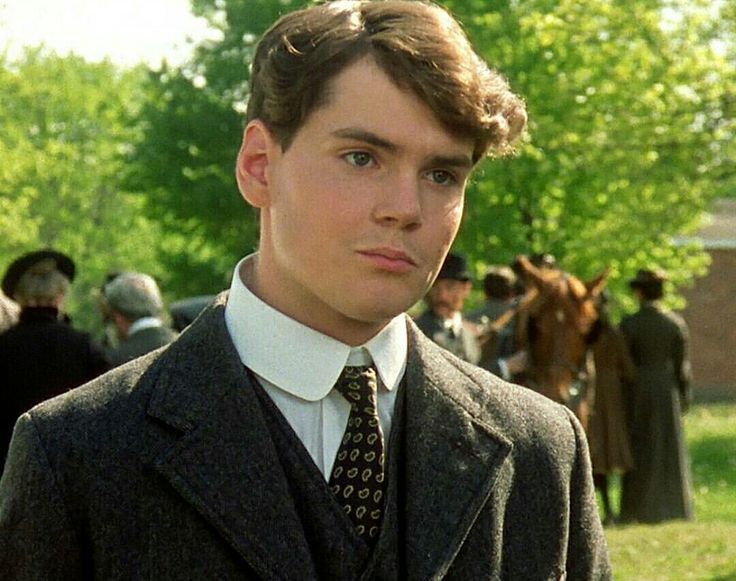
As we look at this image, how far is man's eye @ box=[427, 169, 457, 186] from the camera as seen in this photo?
274 cm

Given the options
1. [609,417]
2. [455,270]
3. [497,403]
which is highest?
[497,403]

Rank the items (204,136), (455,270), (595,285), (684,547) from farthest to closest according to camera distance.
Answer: (204,136)
(595,285)
(684,547)
(455,270)

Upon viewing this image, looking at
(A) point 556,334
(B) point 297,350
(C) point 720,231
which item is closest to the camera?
(B) point 297,350

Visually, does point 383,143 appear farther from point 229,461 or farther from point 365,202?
point 229,461

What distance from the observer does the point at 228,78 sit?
41.3 metres

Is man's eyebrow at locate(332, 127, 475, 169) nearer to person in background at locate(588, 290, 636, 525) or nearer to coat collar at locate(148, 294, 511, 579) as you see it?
coat collar at locate(148, 294, 511, 579)

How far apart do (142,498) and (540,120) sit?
1640 cm

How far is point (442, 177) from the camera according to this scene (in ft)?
9.03

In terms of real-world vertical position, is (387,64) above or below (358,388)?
above

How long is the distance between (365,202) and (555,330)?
441 inches

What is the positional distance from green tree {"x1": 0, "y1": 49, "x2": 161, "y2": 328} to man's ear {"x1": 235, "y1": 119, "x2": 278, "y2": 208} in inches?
2604

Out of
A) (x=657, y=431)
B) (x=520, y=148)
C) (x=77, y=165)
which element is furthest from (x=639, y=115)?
(x=77, y=165)

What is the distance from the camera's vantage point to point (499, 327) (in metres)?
14.3

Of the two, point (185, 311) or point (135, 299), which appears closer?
point (135, 299)
